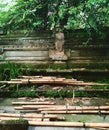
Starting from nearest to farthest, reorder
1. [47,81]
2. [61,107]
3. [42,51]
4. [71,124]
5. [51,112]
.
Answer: [71,124]
[51,112]
[61,107]
[47,81]
[42,51]

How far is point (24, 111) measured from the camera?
639 centimetres

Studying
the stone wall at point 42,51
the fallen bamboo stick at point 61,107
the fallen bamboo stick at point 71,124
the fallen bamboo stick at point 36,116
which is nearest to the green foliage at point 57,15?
the stone wall at point 42,51

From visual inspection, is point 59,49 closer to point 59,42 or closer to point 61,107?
point 59,42

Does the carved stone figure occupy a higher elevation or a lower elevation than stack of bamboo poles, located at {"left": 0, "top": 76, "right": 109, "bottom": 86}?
higher

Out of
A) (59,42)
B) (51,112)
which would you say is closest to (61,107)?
(51,112)

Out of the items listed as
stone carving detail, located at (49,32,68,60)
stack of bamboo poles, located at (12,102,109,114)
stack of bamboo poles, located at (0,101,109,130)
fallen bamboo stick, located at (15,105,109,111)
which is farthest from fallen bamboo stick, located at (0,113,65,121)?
stone carving detail, located at (49,32,68,60)

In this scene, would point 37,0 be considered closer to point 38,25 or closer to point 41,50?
point 38,25

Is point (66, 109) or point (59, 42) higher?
point (59, 42)

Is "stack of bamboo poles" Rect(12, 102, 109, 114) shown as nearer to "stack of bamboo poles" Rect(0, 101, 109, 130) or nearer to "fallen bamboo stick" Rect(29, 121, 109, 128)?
"stack of bamboo poles" Rect(0, 101, 109, 130)

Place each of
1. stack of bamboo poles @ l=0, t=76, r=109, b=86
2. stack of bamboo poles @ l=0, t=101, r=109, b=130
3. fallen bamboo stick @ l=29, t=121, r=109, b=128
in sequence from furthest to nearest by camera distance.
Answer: stack of bamboo poles @ l=0, t=76, r=109, b=86 < stack of bamboo poles @ l=0, t=101, r=109, b=130 < fallen bamboo stick @ l=29, t=121, r=109, b=128

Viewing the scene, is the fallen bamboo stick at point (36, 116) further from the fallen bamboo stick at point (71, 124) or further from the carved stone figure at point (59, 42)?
the carved stone figure at point (59, 42)

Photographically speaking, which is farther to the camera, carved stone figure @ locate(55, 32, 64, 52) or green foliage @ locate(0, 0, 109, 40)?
carved stone figure @ locate(55, 32, 64, 52)

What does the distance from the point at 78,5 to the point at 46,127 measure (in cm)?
440

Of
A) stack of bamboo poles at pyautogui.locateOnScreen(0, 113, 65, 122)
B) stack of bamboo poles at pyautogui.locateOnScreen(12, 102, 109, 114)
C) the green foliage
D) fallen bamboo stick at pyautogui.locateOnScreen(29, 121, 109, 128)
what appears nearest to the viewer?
fallen bamboo stick at pyautogui.locateOnScreen(29, 121, 109, 128)
